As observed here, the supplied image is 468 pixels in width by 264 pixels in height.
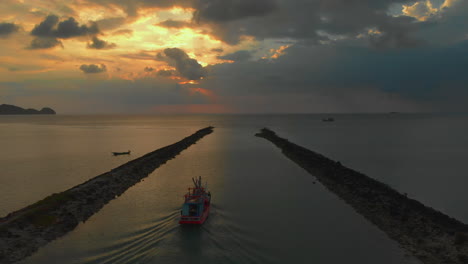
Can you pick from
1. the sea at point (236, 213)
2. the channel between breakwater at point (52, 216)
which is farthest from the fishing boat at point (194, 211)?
the channel between breakwater at point (52, 216)

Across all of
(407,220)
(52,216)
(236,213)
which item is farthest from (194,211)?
(407,220)

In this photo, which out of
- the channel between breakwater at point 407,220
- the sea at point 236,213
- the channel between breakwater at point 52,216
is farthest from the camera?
the channel between breakwater at point 52,216

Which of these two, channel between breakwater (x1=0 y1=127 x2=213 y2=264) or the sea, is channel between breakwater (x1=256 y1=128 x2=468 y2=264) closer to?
the sea

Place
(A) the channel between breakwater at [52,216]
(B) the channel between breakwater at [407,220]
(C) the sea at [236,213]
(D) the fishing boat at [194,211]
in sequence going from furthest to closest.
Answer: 1. (D) the fishing boat at [194,211]
2. (A) the channel between breakwater at [52,216]
3. (C) the sea at [236,213]
4. (B) the channel between breakwater at [407,220]

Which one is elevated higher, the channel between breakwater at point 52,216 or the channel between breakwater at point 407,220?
the channel between breakwater at point 407,220

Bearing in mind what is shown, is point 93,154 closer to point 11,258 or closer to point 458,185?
point 11,258

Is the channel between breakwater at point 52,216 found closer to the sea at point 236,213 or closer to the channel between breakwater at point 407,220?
the sea at point 236,213
